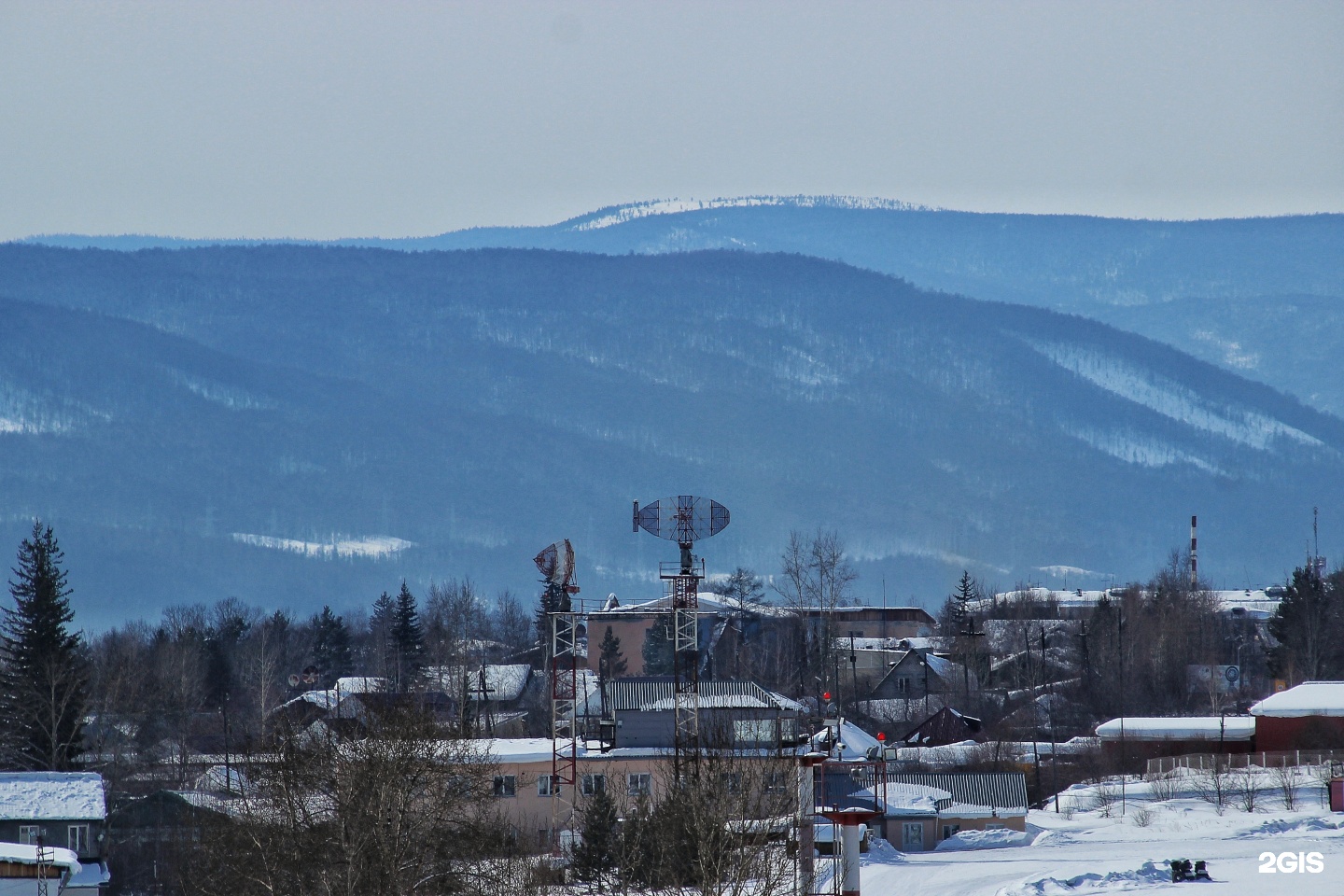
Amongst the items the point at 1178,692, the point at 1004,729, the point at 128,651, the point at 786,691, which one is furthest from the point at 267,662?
the point at 1178,692

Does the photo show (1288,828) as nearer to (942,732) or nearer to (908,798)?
(908,798)

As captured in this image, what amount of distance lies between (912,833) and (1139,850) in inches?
476

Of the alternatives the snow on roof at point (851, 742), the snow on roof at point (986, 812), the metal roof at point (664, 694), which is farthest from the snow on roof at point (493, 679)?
the snow on roof at point (986, 812)

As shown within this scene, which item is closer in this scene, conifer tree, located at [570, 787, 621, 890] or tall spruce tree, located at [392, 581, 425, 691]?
conifer tree, located at [570, 787, 621, 890]

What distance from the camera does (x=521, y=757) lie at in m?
63.8

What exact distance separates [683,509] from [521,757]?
489 inches

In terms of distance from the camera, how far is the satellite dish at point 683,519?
56.9 meters

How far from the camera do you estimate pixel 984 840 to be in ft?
207

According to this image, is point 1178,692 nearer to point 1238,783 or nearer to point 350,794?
point 1238,783

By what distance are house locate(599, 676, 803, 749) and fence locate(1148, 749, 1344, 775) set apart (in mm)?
16651

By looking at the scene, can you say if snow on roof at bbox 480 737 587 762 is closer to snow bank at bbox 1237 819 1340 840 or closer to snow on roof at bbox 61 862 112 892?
snow on roof at bbox 61 862 112 892

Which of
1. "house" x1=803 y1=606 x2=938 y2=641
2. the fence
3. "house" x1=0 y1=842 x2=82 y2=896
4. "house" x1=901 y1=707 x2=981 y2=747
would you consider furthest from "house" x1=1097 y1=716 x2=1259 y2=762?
"house" x1=803 y1=606 x2=938 y2=641

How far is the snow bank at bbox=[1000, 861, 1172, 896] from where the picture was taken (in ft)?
154

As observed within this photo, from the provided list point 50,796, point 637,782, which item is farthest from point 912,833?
point 50,796
